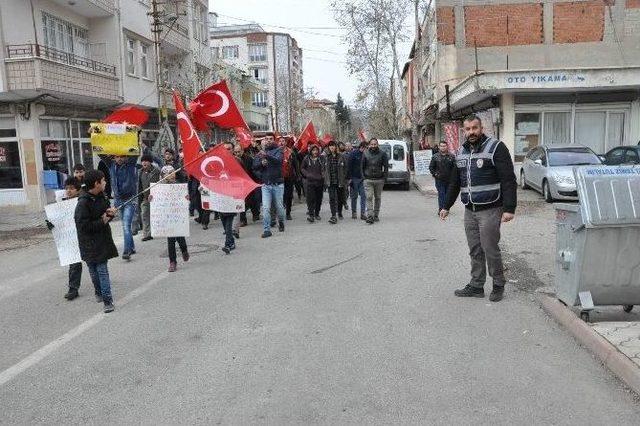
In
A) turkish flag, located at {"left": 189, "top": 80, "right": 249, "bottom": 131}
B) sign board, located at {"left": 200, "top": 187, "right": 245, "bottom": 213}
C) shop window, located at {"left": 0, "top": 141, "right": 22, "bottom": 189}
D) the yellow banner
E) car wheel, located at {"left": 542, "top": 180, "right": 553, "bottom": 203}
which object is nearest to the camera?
turkish flag, located at {"left": 189, "top": 80, "right": 249, "bottom": 131}

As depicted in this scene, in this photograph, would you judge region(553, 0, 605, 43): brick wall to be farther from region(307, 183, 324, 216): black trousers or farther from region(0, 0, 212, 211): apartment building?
region(307, 183, 324, 216): black trousers

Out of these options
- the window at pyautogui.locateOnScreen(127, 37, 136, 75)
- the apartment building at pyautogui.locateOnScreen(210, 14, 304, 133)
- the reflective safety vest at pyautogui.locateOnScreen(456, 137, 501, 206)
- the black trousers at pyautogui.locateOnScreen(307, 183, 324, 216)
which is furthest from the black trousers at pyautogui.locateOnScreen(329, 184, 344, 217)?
the apartment building at pyautogui.locateOnScreen(210, 14, 304, 133)

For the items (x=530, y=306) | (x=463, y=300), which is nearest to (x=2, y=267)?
(x=463, y=300)

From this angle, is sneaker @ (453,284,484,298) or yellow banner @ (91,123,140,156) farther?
yellow banner @ (91,123,140,156)

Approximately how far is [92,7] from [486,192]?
1875 cm

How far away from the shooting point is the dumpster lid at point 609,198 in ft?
16.7

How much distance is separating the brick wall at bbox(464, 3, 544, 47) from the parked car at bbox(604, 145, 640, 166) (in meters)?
14.8

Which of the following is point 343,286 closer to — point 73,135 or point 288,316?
point 288,316

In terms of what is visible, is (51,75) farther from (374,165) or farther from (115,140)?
(374,165)

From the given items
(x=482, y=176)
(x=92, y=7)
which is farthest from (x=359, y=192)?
(x=92, y=7)

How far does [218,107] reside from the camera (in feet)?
30.3

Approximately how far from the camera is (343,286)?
718 cm

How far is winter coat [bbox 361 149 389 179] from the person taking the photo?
12820 millimetres

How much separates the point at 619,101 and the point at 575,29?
32.9ft
